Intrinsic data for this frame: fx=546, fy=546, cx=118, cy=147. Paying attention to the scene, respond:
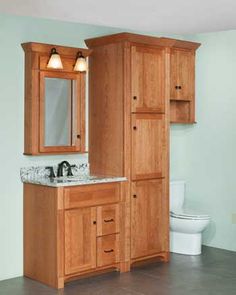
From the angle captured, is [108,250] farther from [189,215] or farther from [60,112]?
[60,112]

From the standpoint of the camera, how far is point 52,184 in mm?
4352

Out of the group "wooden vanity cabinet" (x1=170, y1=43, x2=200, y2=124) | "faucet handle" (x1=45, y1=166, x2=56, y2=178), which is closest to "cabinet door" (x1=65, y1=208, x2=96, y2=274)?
"faucet handle" (x1=45, y1=166, x2=56, y2=178)

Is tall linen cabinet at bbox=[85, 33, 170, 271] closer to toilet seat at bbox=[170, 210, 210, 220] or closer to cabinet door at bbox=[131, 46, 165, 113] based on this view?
cabinet door at bbox=[131, 46, 165, 113]

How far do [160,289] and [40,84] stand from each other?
6.40 ft

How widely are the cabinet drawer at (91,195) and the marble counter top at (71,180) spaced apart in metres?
0.04

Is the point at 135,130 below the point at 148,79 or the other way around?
below

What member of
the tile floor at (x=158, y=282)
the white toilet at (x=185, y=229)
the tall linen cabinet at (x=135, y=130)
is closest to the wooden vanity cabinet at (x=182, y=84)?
the tall linen cabinet at (x=135, y=130)

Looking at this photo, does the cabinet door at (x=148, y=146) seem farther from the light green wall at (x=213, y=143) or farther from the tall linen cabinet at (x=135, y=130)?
the light green wall at (x=213, y=143)

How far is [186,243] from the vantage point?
18.0 feet

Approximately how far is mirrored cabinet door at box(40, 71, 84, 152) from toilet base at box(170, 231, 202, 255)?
1465 mm

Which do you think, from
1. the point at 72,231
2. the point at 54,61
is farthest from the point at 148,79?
the point at 72,231

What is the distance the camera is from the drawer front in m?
4.64

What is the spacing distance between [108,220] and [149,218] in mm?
497

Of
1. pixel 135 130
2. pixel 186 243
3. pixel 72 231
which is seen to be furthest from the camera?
pixel 186 243
